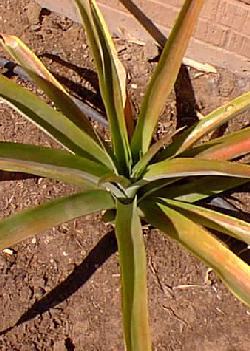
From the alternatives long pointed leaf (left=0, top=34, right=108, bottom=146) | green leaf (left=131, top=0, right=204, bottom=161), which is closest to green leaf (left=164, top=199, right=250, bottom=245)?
green leaf (left=131, top=0, right=204, bottom=161)

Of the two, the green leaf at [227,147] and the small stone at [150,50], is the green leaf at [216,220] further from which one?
the small stone at [150,50]

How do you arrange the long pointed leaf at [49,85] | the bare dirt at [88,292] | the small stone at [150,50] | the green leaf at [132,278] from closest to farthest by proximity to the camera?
the green leaf at [132,278]
the long pointed leaf at [49,85]
the bare dirt at [88,292]
the small stone at [150,50]

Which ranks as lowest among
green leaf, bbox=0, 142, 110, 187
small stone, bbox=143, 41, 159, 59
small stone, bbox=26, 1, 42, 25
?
green leaf, bbox=0, 142, 110, 187

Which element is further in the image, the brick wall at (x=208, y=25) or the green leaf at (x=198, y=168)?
the brick wall at (x=208, y=25)

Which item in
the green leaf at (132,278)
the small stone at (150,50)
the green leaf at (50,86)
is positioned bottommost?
the green leaf at (132,278)

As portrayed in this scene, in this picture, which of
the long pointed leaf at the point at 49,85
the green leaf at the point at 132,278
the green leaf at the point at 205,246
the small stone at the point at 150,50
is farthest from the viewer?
the small stone at the point at 150,50

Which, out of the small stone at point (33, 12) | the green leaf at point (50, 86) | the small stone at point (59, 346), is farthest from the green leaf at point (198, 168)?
the small stone at point (33, 12)

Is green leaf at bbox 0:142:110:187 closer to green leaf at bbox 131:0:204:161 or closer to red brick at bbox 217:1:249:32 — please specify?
green leaf at bbox 131:0:204:161
